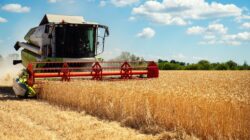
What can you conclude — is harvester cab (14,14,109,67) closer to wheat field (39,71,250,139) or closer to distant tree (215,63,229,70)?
wheat field (39,71,250,139)

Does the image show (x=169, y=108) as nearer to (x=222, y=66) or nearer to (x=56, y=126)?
(x=56, y=126)

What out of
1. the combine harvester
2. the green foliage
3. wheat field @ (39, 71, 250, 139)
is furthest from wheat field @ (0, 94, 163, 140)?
the green foliage

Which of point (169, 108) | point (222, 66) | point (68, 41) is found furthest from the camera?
point (222, 66)

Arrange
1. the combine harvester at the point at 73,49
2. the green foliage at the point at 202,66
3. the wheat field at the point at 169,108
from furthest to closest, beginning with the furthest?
the green foliage at the point at 202,66 → the combine harvester at the point at 73,49 → the wheat field at the point at 169,108

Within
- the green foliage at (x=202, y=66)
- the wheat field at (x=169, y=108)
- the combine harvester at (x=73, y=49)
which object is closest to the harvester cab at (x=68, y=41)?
the combine harvester at (x=73, y=49)

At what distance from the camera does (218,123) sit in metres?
6.72

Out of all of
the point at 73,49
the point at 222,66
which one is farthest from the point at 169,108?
the point at 222,66

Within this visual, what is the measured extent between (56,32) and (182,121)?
1041cm

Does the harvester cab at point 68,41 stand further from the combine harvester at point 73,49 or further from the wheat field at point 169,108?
the wheat field at point 169,108

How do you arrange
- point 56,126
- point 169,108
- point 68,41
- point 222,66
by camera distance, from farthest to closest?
point 222,66
point 68,41
point 56,126
point 169,108

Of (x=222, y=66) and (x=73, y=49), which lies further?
(x=222, y=66)

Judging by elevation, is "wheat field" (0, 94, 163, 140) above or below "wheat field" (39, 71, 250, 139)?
below

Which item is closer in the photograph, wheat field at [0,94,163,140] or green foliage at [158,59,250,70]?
wheat field at [0,94,163,140]

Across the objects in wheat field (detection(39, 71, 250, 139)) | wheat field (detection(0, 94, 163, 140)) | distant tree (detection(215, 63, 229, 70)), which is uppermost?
distant tree (detection(215, 63, 229, 70))
